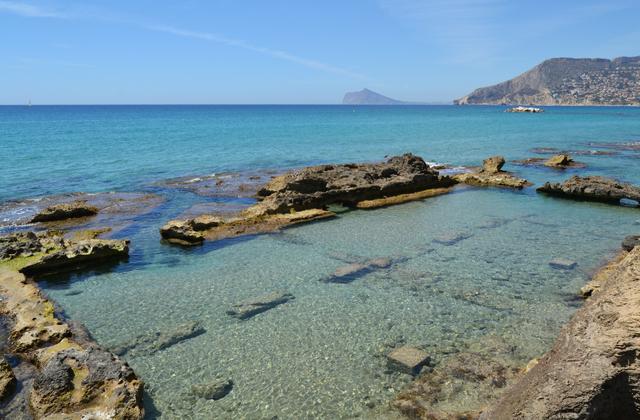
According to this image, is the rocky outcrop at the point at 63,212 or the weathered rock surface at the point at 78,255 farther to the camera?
the rocky outcrop at the point at 63,212

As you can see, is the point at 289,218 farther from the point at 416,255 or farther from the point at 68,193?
the point at 68,193

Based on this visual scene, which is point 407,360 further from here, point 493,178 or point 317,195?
point 493,178

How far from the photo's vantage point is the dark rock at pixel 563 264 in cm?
1516

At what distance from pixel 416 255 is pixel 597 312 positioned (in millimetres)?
10436

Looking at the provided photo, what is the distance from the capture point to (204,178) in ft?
110

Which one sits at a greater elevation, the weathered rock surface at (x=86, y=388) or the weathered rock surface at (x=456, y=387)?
the weathered rock surface at (x=86, y=388)

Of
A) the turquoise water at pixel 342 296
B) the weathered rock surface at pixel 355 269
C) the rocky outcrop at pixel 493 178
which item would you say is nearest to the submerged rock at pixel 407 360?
the turquoise water at pixel 342 296

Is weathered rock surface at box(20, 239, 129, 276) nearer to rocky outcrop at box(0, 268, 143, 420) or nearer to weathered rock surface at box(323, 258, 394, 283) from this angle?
rocky outcrop at box(0, 268, 143, 420)

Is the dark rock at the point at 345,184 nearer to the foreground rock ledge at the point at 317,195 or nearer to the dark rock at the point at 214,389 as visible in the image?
the foreground rock ledge at the point at 317,195

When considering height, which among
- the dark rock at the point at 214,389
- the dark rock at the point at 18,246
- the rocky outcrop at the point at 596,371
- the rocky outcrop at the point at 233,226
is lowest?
the dark rock at the point at 214,389

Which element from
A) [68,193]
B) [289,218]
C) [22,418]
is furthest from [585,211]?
[68,193]

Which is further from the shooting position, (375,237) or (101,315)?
(375,237)

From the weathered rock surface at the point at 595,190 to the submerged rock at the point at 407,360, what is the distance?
21.2m

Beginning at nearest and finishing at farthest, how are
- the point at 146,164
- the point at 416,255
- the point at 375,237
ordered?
the point at 416,255, the point at 375,237, the point at 146,164
